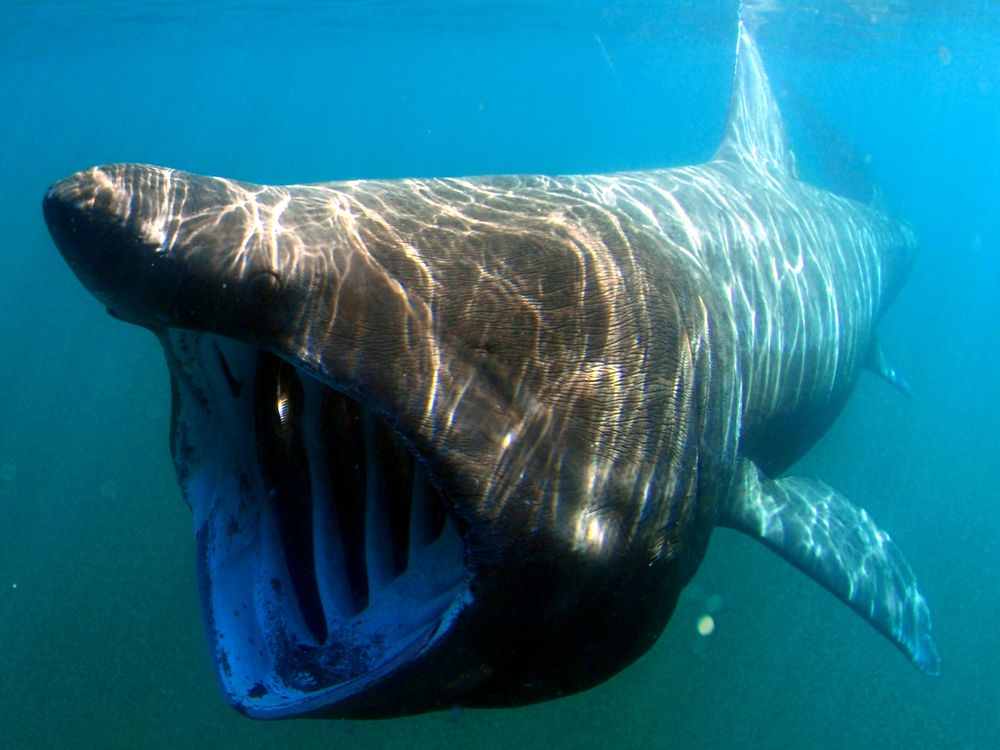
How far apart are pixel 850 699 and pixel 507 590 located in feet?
32.4

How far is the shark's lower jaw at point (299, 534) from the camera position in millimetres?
2500

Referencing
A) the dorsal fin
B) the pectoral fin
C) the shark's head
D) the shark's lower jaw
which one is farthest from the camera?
the dorsal fin

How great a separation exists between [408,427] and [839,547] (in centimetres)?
397

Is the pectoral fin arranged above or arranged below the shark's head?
below

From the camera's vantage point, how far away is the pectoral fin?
183 inches

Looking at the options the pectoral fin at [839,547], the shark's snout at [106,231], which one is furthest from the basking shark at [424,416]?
the pectoral fin at [839,547]

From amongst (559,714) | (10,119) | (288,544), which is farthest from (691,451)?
(10,119)

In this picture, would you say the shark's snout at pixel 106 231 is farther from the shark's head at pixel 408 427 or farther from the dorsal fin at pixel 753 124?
the dorsal fin at pixel 753 124

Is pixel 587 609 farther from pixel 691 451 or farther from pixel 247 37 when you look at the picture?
pixel 247 37

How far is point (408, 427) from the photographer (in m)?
2.18

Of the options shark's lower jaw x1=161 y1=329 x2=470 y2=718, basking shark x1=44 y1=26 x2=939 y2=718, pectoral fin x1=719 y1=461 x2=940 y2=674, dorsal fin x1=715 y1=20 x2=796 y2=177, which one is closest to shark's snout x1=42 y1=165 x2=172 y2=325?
basking shark x1=44 y1=26 x2=939 y2=718

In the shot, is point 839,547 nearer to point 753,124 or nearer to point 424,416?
point 424,416

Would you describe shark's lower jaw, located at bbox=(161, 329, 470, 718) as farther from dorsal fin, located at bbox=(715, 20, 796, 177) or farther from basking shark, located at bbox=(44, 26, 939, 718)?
dorsal fin, located at bbox=(715, 20, 796, 177)

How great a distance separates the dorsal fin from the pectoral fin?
3592mm
